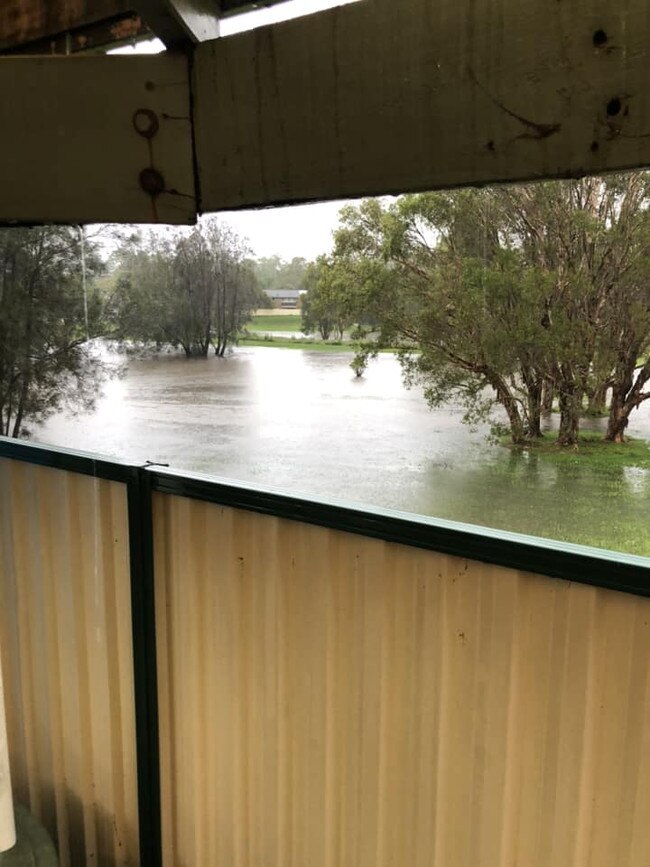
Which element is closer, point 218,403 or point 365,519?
point 365,519

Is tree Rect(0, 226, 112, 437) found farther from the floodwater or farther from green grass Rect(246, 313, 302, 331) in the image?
green grass Rect(246, 313, 302, 331)

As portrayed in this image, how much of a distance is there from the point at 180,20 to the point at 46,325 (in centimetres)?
166

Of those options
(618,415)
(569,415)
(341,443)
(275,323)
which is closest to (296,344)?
(275,323)

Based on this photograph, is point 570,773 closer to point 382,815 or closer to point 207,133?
point 382,815

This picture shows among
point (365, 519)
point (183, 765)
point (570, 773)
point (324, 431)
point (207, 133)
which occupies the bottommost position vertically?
point (183, 765)

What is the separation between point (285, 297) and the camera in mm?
2072

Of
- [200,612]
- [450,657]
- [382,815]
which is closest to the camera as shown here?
[450,657]

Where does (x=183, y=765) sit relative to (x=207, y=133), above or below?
below

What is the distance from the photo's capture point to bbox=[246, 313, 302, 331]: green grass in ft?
6.72

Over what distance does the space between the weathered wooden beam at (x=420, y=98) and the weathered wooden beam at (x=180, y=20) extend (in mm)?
28

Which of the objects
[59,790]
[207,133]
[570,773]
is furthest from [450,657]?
[59,790]

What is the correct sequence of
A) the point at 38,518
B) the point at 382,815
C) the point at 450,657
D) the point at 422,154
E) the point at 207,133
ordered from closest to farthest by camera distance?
the point at 422,154, the point at 207,133, the point at 450,657, the point at 382,815, the point at 38,518

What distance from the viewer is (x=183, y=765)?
219 centimetres

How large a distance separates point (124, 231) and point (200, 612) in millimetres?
1200
